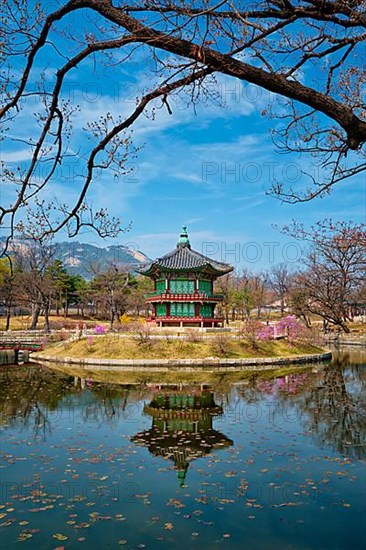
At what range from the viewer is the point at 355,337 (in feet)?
140

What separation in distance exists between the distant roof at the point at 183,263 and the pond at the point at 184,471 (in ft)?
66.2

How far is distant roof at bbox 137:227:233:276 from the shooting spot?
119ft

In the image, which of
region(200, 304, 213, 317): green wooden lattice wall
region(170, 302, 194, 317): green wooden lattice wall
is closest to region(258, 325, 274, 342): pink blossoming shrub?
region(200, 304, 213, 317): green wooden lattice wall

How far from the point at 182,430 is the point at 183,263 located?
84.2ft

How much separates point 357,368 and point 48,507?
2163 centimetres

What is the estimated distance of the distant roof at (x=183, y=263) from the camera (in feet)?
119

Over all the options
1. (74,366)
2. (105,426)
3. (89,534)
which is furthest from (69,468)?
(74,366)

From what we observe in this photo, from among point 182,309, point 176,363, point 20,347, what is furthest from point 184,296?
point 20,347

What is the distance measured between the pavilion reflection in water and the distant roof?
19758mm

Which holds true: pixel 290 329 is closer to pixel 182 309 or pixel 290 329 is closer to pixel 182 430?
pixel 182 309

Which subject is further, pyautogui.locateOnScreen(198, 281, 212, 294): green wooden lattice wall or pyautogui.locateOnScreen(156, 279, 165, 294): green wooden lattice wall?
pyautogui.locateOnScreen(156, 279, 165, 294): green wooden lattice wall

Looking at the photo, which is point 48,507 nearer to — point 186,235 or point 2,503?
point 2,503

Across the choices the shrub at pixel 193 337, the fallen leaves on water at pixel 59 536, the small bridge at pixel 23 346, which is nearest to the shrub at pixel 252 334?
the shrub at pixel 193 337

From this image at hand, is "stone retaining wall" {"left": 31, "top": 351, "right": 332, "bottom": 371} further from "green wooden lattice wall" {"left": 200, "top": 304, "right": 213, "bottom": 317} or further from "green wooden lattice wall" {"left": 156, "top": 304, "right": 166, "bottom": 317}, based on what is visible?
"green wooden lattice wall" {"left": 156, "top": 304, "right": 166, "bottom": 317}
